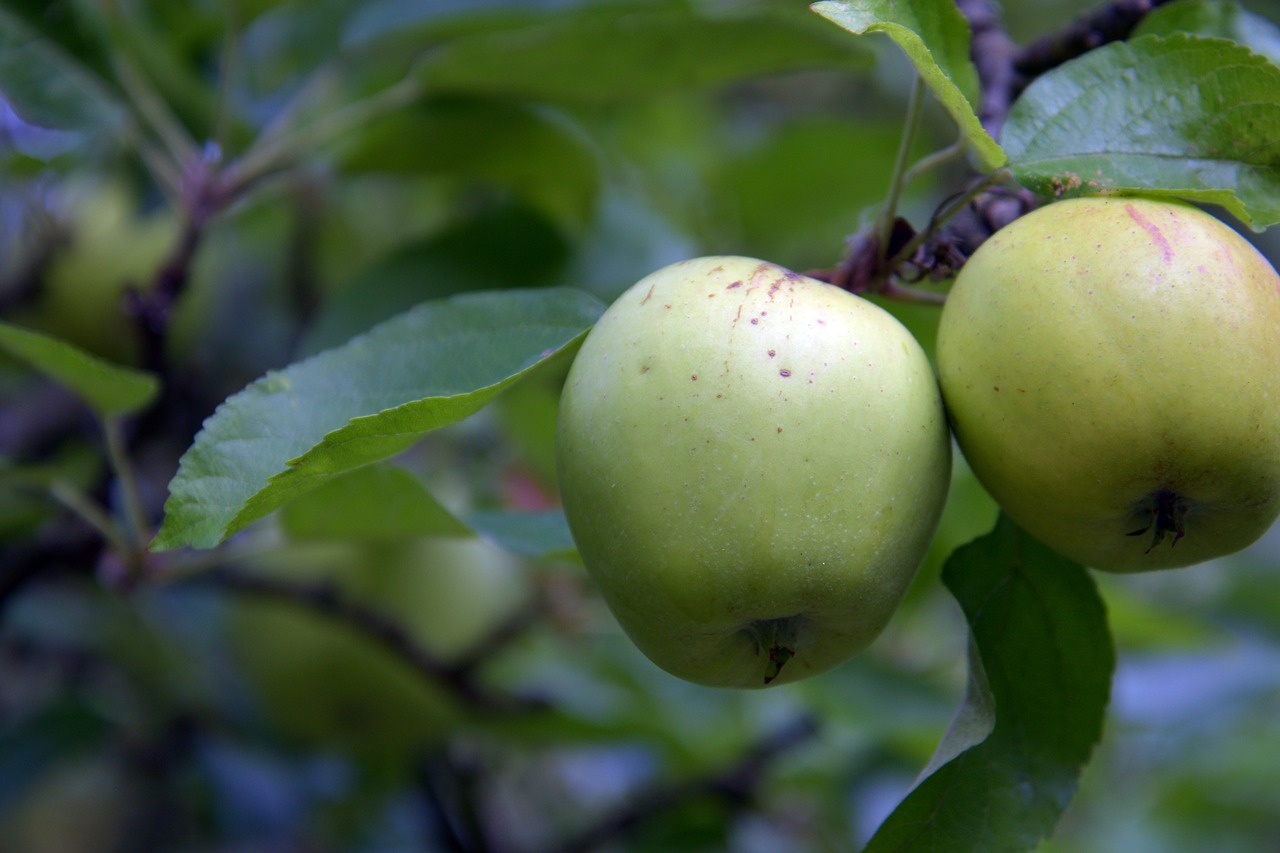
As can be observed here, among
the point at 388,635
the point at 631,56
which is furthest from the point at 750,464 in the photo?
the point at 388,635

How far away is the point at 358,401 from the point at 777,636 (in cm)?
30

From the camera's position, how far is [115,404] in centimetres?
92

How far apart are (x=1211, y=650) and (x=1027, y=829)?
4.03 feet

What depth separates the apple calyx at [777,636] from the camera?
2.05 ft

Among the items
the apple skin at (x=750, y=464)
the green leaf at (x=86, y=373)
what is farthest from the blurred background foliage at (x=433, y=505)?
the apple skin at (x=750, y=464)

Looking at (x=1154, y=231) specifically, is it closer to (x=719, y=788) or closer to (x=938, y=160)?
(x=938, y=160)

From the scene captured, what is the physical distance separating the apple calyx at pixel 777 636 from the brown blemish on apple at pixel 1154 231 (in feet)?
0.88

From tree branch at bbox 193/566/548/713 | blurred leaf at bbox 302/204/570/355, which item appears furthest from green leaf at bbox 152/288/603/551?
tree branch at bbox 193/566/548/713

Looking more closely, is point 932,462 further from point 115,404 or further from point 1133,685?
point 1133,685

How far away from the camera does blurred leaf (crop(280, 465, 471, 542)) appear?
0.87m

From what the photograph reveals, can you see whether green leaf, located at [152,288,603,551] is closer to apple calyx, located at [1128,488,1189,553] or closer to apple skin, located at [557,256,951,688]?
apple skin, located at [557,256,951,688]

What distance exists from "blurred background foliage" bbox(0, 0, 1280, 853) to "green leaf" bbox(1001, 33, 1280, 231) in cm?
22

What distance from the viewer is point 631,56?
1.06 metres

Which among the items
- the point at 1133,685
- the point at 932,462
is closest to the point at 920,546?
the point at 932,462
